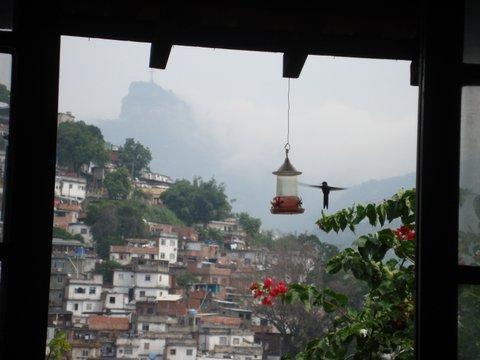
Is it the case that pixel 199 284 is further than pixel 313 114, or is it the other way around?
pixel 313 114

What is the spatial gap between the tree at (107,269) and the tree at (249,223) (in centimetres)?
560

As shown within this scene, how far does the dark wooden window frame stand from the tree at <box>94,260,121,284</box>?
23013mm

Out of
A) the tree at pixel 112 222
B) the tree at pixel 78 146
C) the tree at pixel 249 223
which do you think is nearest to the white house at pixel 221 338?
the tree at pixel 112 222

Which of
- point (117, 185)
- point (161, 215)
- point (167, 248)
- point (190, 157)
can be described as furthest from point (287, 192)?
point (190, 157)

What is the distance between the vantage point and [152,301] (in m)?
23.4

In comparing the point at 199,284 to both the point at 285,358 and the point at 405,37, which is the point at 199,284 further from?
the point at 405,37

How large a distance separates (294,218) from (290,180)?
27.0 meters

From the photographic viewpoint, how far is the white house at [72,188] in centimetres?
2573

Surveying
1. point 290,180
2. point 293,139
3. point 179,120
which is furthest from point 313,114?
point 290,180

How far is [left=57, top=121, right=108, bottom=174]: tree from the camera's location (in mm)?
26766

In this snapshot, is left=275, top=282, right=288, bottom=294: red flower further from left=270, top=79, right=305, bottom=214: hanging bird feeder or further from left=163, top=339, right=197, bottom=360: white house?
left=163, top=339, right=197, bottom=360: white house

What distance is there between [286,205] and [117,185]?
2150 centimetres

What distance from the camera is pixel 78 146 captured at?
27266 mm

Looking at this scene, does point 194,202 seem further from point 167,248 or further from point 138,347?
point 138,347
